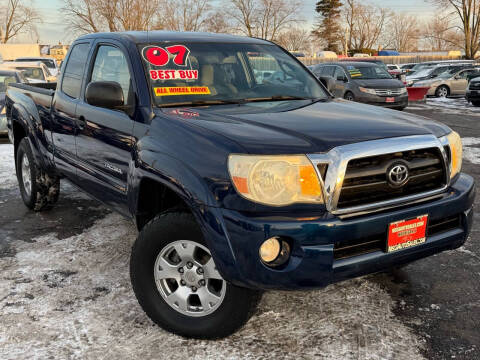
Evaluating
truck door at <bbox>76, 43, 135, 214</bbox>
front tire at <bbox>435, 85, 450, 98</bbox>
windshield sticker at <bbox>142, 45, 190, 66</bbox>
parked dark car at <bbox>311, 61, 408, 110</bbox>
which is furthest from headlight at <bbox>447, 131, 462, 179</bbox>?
front tire at <bbox>435, 85, 450, 98</bbox>

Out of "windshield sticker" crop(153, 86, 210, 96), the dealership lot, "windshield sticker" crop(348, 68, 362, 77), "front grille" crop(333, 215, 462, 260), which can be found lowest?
the dealership lot

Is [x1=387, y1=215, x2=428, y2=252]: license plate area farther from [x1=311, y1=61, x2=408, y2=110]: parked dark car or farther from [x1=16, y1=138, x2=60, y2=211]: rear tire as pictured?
[x1=311, y1=61, x2=408, y2=110]: parked dark car

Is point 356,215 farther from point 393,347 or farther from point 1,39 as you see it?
point 1,39

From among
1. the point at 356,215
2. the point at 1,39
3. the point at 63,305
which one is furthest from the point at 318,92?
the point at 1,39

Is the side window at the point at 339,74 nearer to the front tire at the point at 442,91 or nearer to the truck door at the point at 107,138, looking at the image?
the front tire at the point at 442,91

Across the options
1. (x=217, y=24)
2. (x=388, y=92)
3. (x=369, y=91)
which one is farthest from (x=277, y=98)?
(x=217, y=24)

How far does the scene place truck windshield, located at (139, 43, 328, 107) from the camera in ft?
11.0

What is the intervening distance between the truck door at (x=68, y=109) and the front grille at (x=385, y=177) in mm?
2390

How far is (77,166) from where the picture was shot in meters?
4.08

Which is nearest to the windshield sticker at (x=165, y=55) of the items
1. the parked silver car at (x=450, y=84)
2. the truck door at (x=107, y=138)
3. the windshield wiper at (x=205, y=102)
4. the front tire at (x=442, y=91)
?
the truck door at (x=107, y=138)

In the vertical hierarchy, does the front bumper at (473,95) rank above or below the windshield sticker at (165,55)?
below

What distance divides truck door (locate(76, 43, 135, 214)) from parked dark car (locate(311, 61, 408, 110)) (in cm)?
1175

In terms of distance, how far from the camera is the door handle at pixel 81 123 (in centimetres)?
385

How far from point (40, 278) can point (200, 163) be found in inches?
72.8
